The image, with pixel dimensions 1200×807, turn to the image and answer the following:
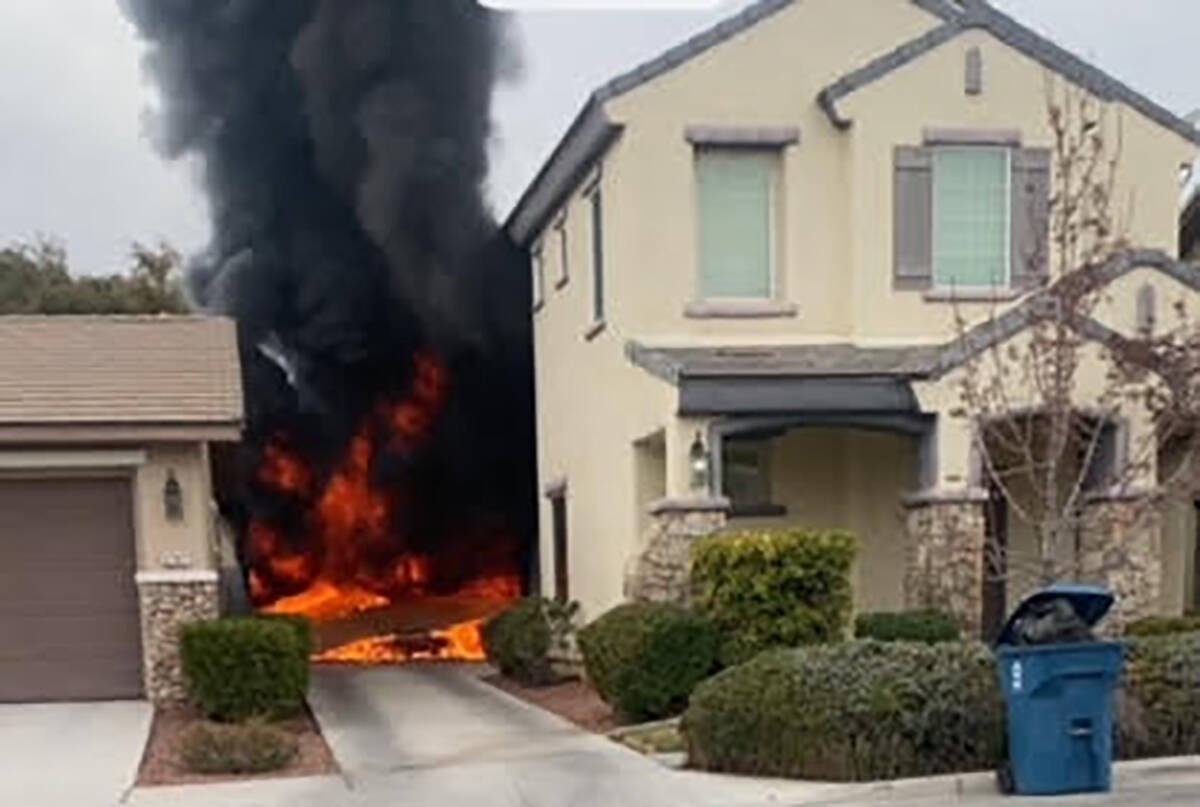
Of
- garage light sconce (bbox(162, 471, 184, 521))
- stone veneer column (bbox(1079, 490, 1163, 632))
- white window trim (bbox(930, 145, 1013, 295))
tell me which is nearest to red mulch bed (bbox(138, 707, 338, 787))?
garage light sconce (bbox(162, 471, 184, 521))

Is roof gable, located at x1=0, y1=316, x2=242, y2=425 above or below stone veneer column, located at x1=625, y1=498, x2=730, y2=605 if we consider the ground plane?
above

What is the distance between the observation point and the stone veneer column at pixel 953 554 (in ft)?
44.1

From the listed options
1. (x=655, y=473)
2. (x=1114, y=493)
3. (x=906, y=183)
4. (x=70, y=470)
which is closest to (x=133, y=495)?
(x=70, y=470)

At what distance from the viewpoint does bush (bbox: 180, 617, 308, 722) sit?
12.7m

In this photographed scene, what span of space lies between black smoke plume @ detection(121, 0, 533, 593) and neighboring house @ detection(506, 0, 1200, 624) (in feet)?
25.1

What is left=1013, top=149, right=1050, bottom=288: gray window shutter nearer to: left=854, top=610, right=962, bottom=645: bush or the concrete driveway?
left=854, top=610, right=962, bottom=645: bush

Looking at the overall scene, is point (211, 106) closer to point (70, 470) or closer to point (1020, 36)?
point (70, 470)

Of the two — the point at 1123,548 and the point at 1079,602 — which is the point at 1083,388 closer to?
the point at 1123,548

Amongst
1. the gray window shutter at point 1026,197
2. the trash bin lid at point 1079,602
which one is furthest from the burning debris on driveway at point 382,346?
the trash bin lid at point 1079,602

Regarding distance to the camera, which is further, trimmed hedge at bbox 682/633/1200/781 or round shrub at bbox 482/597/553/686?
round shrub at bbox 482/597/553/686

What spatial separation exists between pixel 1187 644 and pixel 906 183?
6.36m

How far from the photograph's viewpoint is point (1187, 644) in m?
10.3

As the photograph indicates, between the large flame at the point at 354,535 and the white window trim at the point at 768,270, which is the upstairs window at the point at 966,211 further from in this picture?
the large flame at the point at 354,535

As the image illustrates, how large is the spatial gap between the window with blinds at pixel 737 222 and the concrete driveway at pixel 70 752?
7.05m
